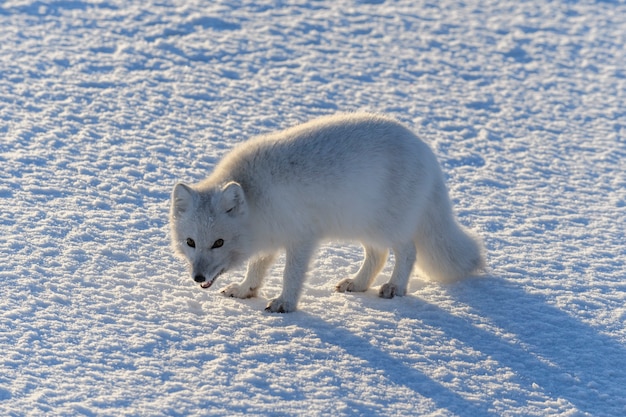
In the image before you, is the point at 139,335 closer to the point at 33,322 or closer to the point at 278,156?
the point at 33,322

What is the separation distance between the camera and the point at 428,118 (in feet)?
24.5

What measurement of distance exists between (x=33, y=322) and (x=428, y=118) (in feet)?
14.2

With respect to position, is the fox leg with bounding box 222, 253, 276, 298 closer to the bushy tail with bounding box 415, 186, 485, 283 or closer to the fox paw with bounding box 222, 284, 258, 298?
the fox paw with bounding box 222, 284, 258, 298

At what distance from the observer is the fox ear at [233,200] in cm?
420

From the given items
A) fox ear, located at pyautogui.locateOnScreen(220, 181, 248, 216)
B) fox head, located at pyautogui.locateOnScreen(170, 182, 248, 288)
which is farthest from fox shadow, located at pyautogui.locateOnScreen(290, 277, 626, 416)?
fox ear, located at pyautogui.locateOnScreen(220, 181, 248, 216)

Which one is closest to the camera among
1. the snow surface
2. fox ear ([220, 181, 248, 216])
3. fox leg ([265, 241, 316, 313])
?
the snow surface

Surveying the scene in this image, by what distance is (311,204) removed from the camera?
4.39 metres

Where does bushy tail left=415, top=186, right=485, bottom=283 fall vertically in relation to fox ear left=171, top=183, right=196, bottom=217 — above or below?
below

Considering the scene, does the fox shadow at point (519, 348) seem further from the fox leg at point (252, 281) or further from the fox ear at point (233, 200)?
the fox ear at point (233, 200)

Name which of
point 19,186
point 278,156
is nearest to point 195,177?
point 19,186

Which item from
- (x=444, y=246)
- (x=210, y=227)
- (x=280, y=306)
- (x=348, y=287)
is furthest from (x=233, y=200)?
(x=444, y=246)

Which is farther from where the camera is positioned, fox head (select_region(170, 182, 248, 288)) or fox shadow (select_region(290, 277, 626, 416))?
fox head (select_region(170, 182, 248, 288))

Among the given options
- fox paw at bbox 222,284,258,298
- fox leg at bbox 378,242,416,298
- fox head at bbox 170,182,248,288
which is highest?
fox head at bbox 170,182,248,288

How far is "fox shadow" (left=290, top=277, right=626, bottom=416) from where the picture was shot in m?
3.73
